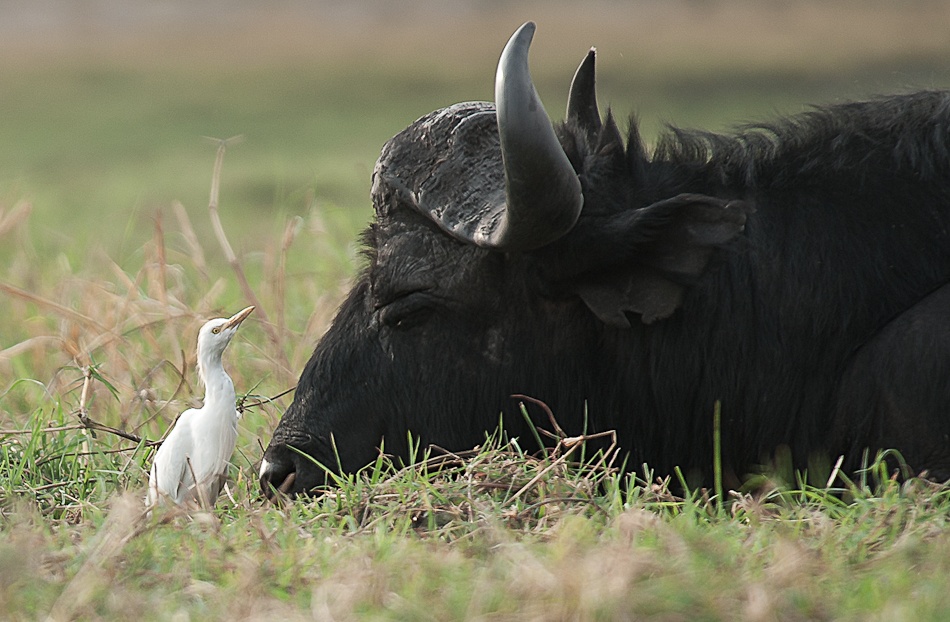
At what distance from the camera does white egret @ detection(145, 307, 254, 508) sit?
443cm

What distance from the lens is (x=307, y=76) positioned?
2997 cm

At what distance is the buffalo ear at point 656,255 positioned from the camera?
4133 millimetres

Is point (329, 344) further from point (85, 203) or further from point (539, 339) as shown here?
point (85, 203)

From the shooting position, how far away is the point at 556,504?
3.87 meters

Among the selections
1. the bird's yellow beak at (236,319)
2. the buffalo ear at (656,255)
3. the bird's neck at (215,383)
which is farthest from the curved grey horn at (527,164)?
the bird's neck at (215,383)

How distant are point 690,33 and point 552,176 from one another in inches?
894

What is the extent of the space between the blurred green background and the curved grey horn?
5.62 m

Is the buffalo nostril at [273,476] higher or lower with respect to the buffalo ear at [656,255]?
lower

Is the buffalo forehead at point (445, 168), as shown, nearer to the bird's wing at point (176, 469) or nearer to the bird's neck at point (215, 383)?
the bird's neck at point (215, 383)

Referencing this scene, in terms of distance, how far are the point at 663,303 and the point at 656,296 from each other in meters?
0.03

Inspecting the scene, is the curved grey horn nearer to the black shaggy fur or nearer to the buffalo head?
the buffalo head

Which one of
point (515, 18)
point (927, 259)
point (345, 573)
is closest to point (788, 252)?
point (927, 259)

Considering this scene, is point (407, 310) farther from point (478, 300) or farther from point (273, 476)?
point (273, 476)

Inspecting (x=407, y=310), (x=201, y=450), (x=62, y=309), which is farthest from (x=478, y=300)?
(x=62, y=309)
